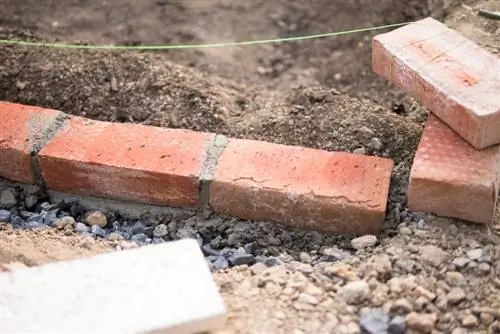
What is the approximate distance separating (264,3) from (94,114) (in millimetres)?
1496

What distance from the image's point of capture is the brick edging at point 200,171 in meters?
2.15

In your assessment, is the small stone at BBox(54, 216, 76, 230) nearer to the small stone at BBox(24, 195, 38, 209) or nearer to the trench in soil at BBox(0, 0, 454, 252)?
the small stone at BBox(24, 195, 38, 209)

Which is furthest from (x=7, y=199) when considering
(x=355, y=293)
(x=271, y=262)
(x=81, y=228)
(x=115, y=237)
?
(x=355, y=293)

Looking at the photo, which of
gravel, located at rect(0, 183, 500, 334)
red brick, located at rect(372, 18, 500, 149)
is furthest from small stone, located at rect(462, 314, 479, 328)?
red brick, located at rect(372, 18, 500, 149)

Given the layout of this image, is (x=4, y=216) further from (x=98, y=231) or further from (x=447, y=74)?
(x=447, y=74)

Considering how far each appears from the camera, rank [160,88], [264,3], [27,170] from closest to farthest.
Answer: [27,170] < [160,88] < [264,3]

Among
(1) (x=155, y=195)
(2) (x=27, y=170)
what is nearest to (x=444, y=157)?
(1) (x=155, y=195)

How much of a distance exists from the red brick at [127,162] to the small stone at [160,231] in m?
0.08

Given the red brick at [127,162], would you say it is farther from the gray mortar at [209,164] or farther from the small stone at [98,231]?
the small stone at [98,231]

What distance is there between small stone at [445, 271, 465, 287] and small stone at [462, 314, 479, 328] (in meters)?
0.10

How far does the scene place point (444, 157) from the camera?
208 cm

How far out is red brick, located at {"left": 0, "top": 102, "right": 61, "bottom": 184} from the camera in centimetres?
232

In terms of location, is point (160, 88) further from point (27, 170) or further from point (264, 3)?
point (264, 3)

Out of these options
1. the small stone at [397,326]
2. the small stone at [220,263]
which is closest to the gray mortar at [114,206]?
the small stone at [220,263]
